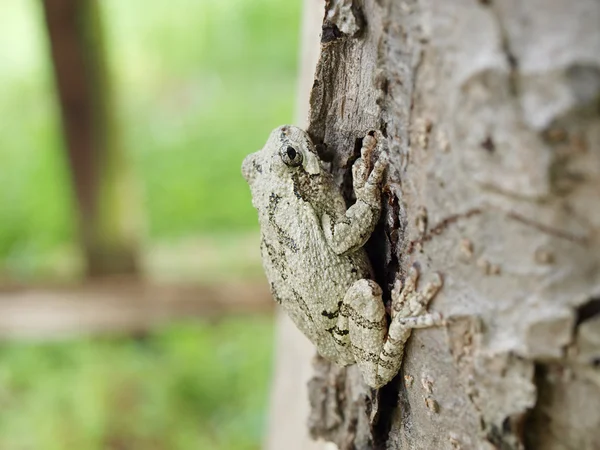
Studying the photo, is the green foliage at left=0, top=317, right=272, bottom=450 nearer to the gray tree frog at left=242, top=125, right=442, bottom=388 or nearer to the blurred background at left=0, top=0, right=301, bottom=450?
the blurred background at left=0, top=0, right=301, bottom=450

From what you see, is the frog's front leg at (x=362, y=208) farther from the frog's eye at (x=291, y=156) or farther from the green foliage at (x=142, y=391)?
the green foliage at (x=142, y=391)

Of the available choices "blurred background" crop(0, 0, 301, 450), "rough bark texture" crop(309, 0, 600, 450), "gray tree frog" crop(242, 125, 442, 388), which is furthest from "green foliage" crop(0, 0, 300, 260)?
"rough bark texture" crop(309, 0, 600, 450)

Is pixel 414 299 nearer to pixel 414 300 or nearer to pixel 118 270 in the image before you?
pixel 414 300

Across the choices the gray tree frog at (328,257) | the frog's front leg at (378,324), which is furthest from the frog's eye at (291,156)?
the frog's front leg at (378,324)

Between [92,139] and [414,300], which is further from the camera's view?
[92,139]

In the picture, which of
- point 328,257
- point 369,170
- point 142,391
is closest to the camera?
point 369,170

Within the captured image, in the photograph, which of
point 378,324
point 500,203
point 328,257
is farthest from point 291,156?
point 500,203

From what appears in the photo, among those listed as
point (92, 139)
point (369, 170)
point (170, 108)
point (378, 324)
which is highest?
point (369, 170)
